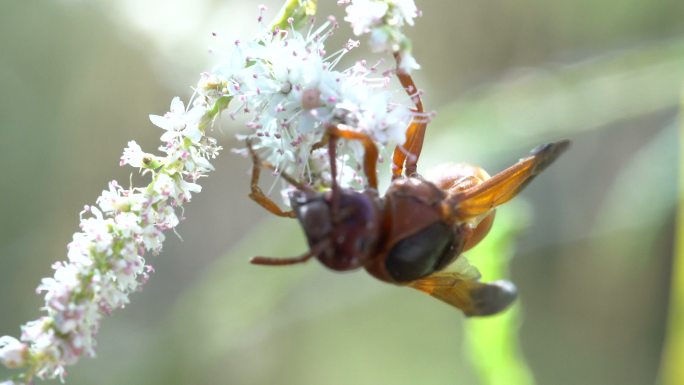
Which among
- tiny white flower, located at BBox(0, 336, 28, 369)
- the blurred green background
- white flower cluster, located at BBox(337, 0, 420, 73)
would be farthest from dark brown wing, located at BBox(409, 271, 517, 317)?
the blurred green background

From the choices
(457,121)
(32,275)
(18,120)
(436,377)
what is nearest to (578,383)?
(436,377)

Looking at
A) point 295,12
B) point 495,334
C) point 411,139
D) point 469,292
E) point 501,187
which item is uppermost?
point 295,12

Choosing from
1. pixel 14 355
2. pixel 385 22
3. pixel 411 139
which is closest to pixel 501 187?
pixel 411 139

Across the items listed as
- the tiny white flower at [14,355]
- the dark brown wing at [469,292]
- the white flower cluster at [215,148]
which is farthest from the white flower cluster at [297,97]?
the tiny white flower at [14,355]

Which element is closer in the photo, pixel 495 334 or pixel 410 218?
pixel 410 218

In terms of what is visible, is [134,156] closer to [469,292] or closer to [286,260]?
[286,260]

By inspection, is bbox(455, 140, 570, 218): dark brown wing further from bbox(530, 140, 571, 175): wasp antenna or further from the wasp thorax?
the wasp thorax

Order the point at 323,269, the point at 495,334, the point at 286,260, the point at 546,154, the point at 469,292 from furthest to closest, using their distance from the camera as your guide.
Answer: the point at 323,269 → the point at 495,334 → the point at 469,292 → the point at 546,154 → the point at 286,260
